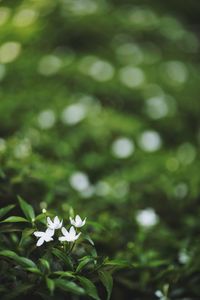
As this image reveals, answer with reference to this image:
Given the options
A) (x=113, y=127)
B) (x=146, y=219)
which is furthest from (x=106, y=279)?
(x=113, y=127)

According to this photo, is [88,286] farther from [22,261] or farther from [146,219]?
[146,219]

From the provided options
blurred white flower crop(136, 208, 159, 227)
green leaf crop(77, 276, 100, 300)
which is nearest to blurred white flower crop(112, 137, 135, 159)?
blurred white flower crop(136, 208, 159, 227)

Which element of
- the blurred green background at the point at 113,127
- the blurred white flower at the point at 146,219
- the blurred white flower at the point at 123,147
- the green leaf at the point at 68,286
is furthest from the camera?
the blurred white flower at the point at 123,147

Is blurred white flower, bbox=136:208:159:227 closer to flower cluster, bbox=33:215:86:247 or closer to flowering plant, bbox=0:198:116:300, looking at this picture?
flowering plant, bbox=0:198:116:300

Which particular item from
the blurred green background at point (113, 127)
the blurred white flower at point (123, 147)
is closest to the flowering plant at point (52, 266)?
the blurred green background at point (113, 127)

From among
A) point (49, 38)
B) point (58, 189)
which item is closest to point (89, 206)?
point (58, 189)

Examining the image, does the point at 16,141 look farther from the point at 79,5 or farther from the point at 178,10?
the point at 178,10

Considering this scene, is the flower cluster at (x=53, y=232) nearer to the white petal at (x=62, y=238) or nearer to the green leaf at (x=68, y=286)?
the white petal at (x=62, y=238)

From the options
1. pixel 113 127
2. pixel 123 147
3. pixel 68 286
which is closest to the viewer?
pixel 68 286

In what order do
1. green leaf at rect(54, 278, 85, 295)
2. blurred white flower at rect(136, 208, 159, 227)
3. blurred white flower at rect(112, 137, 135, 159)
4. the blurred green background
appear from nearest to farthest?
green leaf at rect(54, 278, 85, 295) → the blurred green background → blurred white flower at rect(136, 208, 159, 227) → blurred white flower at rect(112, 137, 135, 159)
